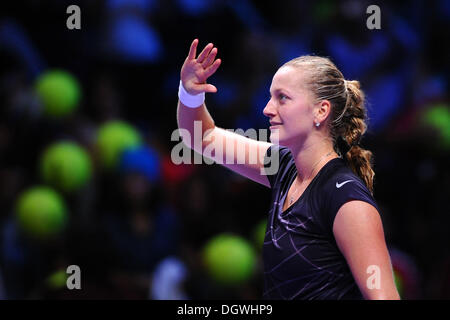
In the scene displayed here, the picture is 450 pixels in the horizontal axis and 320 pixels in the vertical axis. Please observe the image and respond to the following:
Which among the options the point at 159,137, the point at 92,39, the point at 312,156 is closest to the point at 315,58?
the point at 312,156

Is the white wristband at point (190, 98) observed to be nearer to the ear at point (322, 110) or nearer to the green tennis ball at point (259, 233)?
the ear at point (322, 110)

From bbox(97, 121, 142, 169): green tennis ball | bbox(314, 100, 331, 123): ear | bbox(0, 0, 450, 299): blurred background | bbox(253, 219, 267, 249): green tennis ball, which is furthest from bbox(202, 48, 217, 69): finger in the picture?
bbox(97, 121, 142, 169): green tennis ball

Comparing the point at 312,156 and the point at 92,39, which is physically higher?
the point at 92,39

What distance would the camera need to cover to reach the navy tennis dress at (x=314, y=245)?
200cm

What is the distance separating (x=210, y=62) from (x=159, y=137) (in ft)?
8.76

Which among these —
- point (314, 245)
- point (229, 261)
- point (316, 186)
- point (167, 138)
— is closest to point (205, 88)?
point (316, 186)

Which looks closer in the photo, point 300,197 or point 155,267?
point 300,197

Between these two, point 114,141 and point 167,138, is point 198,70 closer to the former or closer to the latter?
point 114,141

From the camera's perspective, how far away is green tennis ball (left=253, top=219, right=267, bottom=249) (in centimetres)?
432

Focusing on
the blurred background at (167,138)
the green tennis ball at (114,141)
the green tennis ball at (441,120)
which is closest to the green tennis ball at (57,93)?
the blurred background at (167,138)

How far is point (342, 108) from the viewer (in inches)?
87.0

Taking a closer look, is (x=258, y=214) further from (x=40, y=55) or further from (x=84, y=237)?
(x=40, y=55)

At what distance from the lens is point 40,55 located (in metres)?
5.21
